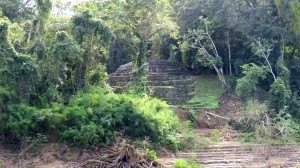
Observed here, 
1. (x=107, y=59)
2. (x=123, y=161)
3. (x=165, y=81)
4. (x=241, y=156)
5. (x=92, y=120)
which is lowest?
(x=241, y=156)

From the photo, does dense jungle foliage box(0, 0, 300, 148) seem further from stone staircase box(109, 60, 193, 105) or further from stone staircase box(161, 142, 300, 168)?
stone staircase box(109, 60, 193, 105)

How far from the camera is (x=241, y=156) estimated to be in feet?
49.9

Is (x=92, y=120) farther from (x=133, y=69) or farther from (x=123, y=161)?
(x=133, y=69)

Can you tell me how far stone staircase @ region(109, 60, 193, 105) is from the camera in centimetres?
2291

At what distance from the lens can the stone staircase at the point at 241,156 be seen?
554 inches

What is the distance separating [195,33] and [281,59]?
15.3ft

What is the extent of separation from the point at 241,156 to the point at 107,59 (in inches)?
318

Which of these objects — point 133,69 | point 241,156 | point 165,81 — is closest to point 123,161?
point 241,156

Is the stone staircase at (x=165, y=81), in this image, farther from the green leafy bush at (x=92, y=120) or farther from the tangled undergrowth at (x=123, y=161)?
the tangled undergrowth at (x=123, y=161)

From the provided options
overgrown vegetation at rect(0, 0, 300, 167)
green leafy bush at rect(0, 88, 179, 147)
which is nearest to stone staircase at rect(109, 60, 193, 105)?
overgrown vegetation at rect(0, 0, 300, 167)

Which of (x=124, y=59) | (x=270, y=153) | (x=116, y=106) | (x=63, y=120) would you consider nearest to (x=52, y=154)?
(x=63, y=120)

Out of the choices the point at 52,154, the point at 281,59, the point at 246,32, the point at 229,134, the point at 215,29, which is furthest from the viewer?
the point at 215,29

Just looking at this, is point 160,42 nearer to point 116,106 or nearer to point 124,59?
point 124,59

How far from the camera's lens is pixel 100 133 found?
14555 millimetres
